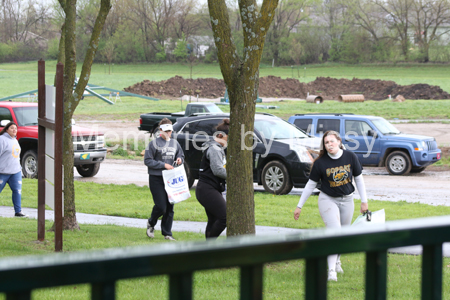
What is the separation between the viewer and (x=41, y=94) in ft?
23.9

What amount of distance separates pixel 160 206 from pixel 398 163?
33.2 ft

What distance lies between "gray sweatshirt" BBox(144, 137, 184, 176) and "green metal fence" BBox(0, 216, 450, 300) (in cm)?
661

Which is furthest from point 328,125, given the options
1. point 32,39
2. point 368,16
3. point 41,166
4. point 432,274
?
point 32,39

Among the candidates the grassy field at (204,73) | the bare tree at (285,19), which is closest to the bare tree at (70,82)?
the grassy field at (204,73)

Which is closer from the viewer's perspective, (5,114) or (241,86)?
(241,86)

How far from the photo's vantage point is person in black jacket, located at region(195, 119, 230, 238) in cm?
699

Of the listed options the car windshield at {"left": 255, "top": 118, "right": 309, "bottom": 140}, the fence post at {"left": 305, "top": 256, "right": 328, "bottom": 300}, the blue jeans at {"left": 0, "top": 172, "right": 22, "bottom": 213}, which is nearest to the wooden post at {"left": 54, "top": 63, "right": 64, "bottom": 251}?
the blue jeans at {"left": 0, "top": 172, "right": 22, "bottom": 213}

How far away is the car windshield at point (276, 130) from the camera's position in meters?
13.0

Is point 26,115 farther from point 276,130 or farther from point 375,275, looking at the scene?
point 375,275

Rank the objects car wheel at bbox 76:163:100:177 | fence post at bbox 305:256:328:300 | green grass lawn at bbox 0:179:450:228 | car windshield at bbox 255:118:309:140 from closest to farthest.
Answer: fence post at bbox 305:256:328:300 → green grass lawn at bbox 0:179:450:228 → car windshield at bbox 255:118:309:140 → car wheel at bbox 76:163:100:177

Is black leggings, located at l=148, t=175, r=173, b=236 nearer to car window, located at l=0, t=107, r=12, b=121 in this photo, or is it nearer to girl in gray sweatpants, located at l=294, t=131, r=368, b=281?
girl in gray sweatpants, located at l=294, t=131, r=368, b=281

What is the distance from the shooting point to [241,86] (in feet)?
18.9

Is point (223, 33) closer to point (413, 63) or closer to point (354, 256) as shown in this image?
point (354, 256)

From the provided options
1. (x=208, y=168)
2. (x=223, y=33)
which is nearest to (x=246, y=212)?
(x=208, y=168)
